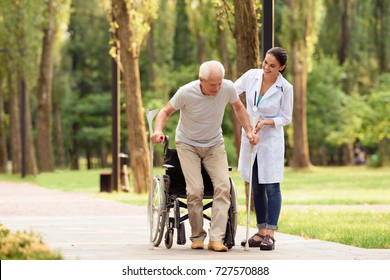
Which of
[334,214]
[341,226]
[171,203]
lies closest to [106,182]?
[334,214]

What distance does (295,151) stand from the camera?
51344 mm

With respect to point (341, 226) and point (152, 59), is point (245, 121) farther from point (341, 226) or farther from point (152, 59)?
point (152, 59)

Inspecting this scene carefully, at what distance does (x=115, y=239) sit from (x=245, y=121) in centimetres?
253

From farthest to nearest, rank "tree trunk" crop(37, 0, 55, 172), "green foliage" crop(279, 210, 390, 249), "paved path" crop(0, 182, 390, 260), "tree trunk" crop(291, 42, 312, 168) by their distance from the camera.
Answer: "tree trunk" crop(291, 42, 312, 168) < "tree trunk" crop(37, 0, 55, 172) < "green foliage" crop(279, 210, 390, 249) < "paved path" crop(0, 182, 390, 260)

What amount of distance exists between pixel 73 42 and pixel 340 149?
18.5 meters

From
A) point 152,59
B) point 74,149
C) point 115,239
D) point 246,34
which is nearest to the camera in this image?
point 115,239

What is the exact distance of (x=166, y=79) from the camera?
62719mm

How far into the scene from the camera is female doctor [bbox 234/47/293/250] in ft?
38.7

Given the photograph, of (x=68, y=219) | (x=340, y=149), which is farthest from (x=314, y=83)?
(x=68, y=219)

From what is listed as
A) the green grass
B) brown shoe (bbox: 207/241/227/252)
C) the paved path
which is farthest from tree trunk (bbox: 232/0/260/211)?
brown shoe (bbox: 207/241/227/252)

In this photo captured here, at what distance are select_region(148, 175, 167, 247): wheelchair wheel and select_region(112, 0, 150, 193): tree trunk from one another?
611 inches

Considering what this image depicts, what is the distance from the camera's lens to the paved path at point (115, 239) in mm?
10906

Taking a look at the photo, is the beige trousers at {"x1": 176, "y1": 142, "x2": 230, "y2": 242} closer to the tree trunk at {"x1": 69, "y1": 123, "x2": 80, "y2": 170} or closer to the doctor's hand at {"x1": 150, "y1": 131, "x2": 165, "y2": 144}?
the doctor's hand at {"x1": 150, "y1": 131, "x2": 165, "y2": 144}
